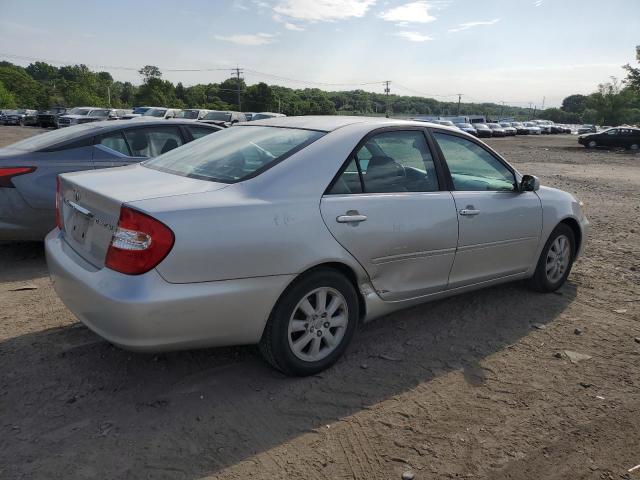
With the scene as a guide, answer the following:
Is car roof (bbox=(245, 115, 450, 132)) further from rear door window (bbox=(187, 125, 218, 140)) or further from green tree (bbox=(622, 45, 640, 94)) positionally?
green tree (bbox=(622, 45, 640, 94))

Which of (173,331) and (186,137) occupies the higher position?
(186,137)

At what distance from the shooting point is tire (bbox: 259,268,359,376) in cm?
307

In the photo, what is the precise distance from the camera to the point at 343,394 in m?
3.14

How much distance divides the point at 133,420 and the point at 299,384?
3.14 ft

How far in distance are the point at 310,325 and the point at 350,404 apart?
516mm

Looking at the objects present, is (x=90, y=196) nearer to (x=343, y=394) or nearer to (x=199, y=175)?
(x=199, y=175)

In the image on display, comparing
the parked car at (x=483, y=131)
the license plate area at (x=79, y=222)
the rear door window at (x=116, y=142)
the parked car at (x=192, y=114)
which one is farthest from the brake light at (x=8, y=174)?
the parked car at (x=483, y=131)

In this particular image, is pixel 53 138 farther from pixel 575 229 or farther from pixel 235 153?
pixel 575 229

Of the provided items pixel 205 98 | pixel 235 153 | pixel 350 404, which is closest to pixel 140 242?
pixel 235 153

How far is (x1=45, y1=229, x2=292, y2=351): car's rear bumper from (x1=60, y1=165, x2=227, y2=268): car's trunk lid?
143 millimetres

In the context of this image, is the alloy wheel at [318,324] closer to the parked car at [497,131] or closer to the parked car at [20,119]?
the parked car at [20,119]

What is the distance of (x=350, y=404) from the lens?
304 cm

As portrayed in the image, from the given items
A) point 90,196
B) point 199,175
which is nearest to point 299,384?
point 199,175

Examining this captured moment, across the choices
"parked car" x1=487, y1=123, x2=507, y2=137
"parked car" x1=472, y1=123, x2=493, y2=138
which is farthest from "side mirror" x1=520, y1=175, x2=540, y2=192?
"parked car" x1=487, y1=123, x2=507, y2=137
